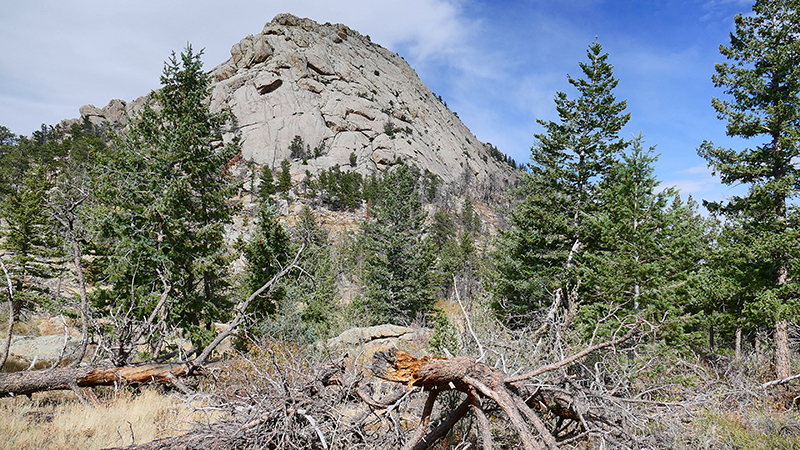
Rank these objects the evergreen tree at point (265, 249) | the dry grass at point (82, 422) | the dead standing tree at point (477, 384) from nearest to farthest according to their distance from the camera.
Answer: the dead standing tree at point (477, 384) → the dry grass at point (82, 422) → the evergreen tree at point (265, 249)

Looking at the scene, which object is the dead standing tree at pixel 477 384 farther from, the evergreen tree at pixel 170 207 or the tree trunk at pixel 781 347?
the tree trunk at pixel 781 347

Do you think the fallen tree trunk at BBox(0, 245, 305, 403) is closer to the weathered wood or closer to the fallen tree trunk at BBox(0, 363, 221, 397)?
the fallen tree trunk at BBox(0, 363, 221, 397)

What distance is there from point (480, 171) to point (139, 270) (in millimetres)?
114526

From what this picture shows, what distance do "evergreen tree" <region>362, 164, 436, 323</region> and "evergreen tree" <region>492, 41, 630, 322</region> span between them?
21.3 ft

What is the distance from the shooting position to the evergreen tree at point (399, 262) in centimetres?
2081

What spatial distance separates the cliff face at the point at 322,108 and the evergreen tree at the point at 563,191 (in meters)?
65.0

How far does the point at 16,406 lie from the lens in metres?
5.12

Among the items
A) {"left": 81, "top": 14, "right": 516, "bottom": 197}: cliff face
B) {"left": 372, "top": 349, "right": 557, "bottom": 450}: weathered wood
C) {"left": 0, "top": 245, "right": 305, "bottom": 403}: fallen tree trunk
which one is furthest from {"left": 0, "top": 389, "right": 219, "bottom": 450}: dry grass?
{"left": 81, "top": 14, "right": 516, "bottom": 197}: cliff face

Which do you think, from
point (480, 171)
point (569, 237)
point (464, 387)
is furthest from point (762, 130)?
point (480, 171)

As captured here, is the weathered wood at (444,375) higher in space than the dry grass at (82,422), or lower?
higher

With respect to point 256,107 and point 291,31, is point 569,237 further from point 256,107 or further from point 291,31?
point 291,31

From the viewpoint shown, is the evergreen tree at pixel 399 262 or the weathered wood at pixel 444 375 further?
the evergreen tree at pixel 399 262

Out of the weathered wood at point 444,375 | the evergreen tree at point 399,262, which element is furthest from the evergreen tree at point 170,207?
the evergreen tree at point 399,262

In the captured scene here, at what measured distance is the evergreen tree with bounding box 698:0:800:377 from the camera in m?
10.3
